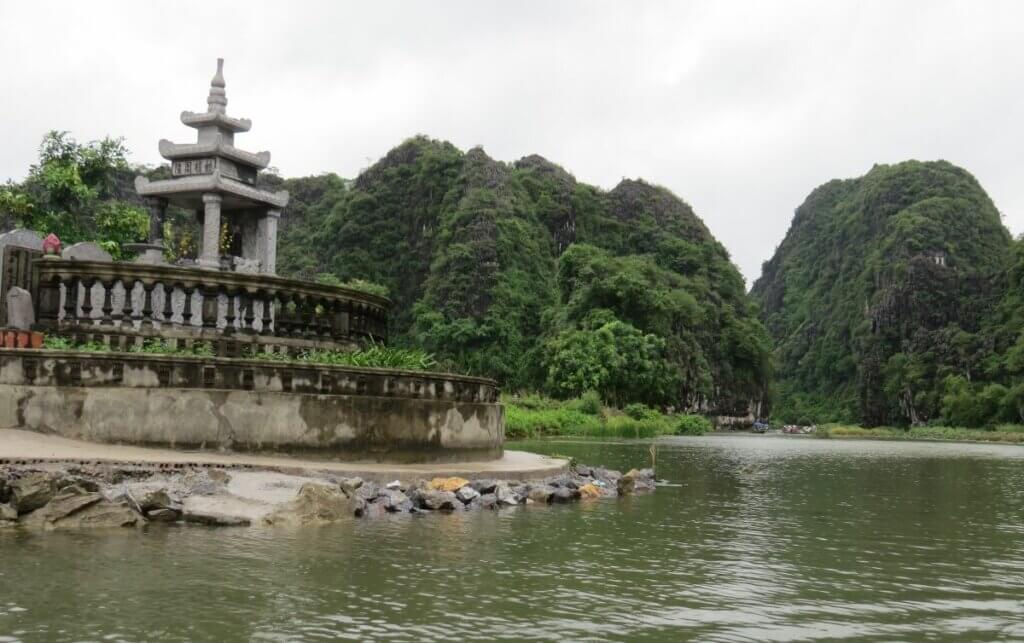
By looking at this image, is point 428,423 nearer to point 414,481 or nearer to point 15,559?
point 414,481

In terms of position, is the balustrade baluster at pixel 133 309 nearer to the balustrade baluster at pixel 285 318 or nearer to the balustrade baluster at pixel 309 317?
the balustrade baluster at pixel 285 318

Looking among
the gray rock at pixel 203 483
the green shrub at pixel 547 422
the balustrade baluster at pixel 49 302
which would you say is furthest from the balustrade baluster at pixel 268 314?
the green shrub at pixel 547 422

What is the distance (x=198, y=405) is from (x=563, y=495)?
5161 mm

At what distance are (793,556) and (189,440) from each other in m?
7.56

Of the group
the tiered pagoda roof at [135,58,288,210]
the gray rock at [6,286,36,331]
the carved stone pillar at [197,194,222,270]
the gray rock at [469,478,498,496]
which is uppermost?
the tiered pagoda roof at [135,58,288,210]

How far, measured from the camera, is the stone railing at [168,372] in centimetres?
1260

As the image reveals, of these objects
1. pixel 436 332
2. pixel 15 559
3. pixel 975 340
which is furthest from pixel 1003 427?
pixel 15 559

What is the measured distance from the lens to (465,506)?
12.6 meters

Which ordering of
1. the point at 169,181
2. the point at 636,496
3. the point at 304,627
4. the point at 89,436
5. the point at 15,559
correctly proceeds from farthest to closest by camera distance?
the point at 169,181 < the point at 636,496 < the point at 89,436 < the point at 15,559 < the point at 304,627

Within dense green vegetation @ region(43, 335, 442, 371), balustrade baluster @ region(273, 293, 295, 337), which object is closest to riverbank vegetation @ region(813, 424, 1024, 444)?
dense green vegetation @ region(43, 335, 442, 371)

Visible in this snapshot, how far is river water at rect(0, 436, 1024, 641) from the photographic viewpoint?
6266 mm

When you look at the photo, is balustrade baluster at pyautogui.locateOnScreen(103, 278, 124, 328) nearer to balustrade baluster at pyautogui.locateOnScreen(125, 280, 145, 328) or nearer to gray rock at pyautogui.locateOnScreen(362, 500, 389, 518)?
balustrade baluster at pyautogui.locateOnScreen(125, 280, 145, 328)

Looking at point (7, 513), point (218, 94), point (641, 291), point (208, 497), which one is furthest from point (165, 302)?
point (641, 291)

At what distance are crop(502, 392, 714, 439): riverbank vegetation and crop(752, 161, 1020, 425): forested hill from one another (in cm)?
3582
